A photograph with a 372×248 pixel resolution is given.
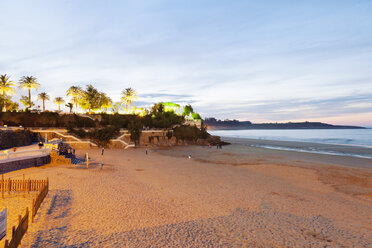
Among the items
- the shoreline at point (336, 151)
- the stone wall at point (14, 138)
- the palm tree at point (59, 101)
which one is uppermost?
the palm tree at point (59, 101)

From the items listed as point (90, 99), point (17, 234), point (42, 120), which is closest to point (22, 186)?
point (17, 234)

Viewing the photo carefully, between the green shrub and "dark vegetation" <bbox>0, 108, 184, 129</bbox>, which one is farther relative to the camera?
the green shrub

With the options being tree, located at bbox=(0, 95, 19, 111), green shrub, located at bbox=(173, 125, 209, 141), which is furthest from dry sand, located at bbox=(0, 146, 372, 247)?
tree, located at bbox=(0, 95, 19, 111)

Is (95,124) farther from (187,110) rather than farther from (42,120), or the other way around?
(187,110)

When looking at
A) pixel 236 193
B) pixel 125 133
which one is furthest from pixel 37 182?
pixel 125 133

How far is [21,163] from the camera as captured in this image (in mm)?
23016

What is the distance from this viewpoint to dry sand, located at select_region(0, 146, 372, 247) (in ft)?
34.7

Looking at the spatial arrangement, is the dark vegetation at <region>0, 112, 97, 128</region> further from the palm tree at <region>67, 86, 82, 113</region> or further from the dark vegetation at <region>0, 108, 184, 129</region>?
the palm tree at <region>67, 86, 82, 113</region>

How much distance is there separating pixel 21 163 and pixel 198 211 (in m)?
20.8

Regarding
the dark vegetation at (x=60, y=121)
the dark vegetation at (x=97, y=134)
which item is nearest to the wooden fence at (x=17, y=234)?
the dark vegetation at (x=97, y=134)

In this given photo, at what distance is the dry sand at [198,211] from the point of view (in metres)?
10.6

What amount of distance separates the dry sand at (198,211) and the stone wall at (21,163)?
1277 mm

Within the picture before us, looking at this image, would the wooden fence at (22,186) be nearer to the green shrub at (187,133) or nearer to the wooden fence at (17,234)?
the wooden fence at (17,234)

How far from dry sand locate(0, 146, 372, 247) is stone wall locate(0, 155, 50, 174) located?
1277mm
